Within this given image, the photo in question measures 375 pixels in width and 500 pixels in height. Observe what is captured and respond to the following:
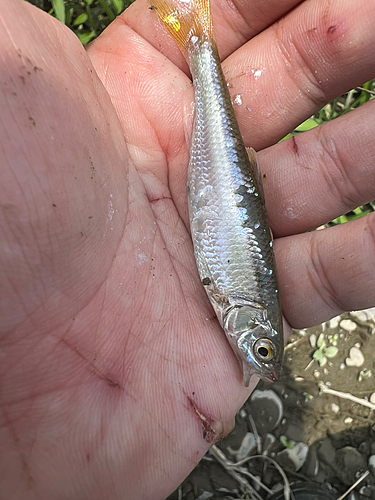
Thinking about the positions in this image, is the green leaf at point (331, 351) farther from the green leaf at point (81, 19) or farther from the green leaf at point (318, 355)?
the green leaf at point (81, 19)

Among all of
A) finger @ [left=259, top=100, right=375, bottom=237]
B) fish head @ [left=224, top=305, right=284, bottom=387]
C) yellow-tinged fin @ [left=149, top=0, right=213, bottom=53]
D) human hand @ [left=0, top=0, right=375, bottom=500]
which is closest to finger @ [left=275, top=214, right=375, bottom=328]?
human hand @ [left=0, top=0, right=375, bottom=500]

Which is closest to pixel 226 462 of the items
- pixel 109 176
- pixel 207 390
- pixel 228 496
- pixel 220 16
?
pixel 228 496

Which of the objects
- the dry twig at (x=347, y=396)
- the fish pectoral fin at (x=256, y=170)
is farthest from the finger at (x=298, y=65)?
the dry twig at (x=347, y=396)

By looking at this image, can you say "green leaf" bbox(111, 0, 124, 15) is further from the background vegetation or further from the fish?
the fish

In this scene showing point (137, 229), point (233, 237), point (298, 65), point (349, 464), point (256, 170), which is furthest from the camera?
point (349, 464)

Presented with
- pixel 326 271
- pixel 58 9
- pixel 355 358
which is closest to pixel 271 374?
pixel 326 271

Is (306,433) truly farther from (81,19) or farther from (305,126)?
(81,19)

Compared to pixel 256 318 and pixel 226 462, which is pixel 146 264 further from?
pixel 226 462
